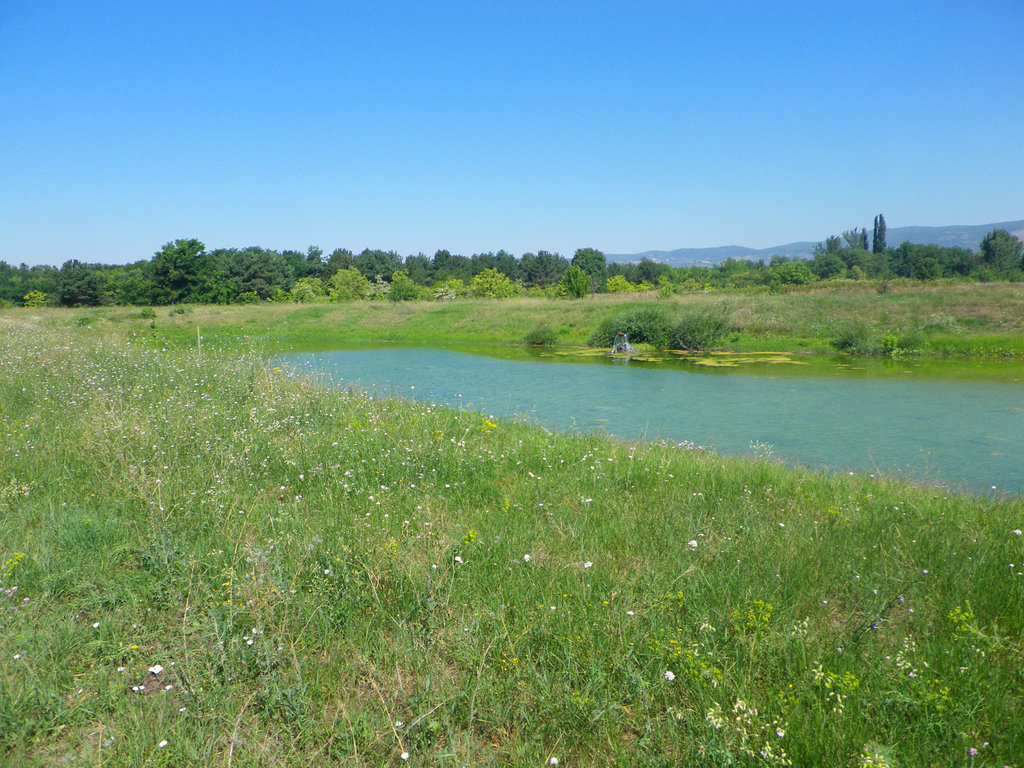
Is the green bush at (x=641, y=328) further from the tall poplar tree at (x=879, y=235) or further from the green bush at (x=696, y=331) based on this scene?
the tall poplar tree at (x=879, y=235)

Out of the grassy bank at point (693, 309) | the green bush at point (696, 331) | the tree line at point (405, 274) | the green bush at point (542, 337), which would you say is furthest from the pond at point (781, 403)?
the tree line at point (405, 274)

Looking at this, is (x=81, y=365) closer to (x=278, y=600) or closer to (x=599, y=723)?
(x=278, y=600)

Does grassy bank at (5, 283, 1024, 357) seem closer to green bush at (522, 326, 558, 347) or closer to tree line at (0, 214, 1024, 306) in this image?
green bush at (522, 326, 558, 347)

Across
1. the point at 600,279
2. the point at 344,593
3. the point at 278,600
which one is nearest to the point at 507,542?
the point at 344,593

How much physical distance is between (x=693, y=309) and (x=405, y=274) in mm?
46275

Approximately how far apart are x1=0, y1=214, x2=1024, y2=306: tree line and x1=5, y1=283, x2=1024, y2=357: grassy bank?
9.07 metres

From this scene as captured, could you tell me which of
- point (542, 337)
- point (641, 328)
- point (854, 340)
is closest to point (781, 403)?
point (854, 340)

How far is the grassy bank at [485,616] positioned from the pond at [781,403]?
3672 mm

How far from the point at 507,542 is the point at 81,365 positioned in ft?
29.0

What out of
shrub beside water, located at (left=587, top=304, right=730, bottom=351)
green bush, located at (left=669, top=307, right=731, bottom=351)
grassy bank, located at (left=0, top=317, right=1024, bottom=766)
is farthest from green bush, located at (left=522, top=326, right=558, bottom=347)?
grassy bank, located at (left=0, top=317, right=1024, bottom=766)

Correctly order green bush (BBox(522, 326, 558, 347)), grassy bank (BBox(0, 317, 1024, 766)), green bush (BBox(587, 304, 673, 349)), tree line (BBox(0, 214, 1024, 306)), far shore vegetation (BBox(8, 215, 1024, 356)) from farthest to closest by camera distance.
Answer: tree line (BBox(0, 214, 1024, 306)) < green bush (BBox(522, 326, 558, 347)) < green bush (BBox(587, 304, 673, 349)) < far shore vegetation (BBox(8, 215, 1024, 356)) < grassy bank (BBox(0, 317, 1024, 766))

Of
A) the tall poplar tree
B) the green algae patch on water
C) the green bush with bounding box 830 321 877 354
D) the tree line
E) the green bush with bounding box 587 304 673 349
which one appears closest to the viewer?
the green algae patch on water

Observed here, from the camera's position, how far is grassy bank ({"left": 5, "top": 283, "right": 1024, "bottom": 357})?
22.1 metres

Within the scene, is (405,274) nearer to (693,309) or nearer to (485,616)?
(693,309)
